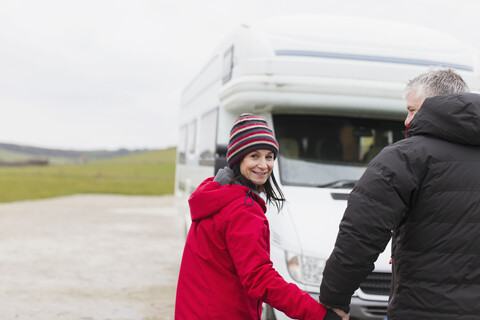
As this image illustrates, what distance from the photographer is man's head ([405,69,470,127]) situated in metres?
2.39

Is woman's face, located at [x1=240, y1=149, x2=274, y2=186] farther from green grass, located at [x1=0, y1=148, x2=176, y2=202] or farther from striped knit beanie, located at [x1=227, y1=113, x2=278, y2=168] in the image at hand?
green grass, located at [x1=0, y1=148, x2=176, y2=202]

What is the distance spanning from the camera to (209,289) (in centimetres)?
246

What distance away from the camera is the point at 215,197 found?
2482mm

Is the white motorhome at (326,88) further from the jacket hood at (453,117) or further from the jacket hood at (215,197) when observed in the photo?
the jacket hood at (453,117)

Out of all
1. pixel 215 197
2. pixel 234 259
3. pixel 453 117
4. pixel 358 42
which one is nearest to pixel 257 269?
pixel 234 259

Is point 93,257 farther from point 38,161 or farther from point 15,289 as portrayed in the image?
point 38,161

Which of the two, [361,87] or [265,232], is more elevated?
[361,87]

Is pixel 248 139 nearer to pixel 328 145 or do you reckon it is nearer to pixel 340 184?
pixel 340 184

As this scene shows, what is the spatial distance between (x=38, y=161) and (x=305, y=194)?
65.1 meters

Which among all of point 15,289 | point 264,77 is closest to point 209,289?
point 264,77

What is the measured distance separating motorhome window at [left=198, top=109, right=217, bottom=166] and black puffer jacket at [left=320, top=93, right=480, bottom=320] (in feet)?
14.5

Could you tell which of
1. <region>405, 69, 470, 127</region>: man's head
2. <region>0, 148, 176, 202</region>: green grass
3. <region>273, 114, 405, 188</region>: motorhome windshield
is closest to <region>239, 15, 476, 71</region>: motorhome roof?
<region>273, 114, 405, 188</region>: motorhome windshield

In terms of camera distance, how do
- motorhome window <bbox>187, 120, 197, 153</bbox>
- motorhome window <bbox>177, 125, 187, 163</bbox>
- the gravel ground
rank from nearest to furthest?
1. the gravel ground
2. motorhome window <bbox>187, 120, 197, 153</bbox>
3. motorhome window <bbox>177, 125, 187, 163</bbox>

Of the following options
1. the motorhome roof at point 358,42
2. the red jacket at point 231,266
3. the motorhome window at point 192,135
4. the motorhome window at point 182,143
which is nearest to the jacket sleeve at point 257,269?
the red jacket at point 231,266
